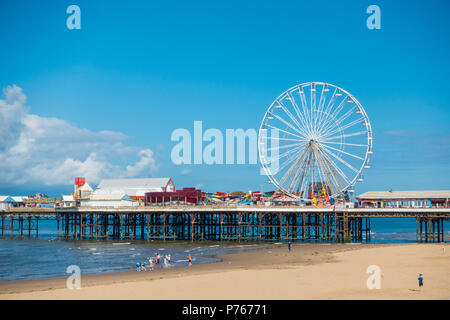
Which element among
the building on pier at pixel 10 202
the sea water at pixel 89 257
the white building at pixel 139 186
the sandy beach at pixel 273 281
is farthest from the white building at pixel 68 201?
the sandy beach at pixel 273 281

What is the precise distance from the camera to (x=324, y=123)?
56.0 m

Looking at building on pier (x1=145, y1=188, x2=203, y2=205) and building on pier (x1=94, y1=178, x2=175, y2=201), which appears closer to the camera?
building on pier (x1=145, y1=188, x2=203, y2=205)

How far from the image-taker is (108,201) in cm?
6706

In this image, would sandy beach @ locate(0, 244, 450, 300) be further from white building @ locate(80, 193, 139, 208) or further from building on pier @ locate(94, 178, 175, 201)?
building on pier @ locate(94, 178, 175, 201)

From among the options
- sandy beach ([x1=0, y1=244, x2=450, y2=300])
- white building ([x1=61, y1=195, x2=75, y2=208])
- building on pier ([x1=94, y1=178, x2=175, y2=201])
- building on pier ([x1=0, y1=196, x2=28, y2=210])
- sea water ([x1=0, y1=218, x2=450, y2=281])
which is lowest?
sea water ([x1=0, y1=218, x2=450, y2=281])

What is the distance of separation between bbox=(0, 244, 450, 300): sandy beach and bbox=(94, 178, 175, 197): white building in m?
46.5

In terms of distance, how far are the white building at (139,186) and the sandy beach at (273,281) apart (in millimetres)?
46546

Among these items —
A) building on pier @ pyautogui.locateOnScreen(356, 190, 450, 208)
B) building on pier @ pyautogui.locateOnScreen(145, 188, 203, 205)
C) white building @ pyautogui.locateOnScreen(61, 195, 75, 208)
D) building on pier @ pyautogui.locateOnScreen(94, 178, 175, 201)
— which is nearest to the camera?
building on pier @ pyautogui.locateOnScreen(356, 190, 450, 208)

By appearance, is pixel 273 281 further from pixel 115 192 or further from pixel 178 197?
pixel 115 192

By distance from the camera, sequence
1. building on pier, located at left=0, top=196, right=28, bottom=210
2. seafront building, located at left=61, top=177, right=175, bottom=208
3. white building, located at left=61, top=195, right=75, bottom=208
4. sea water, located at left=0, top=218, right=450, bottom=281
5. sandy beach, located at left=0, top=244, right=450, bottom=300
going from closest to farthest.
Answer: sandy beach, located at left=0, top=244, right=450, bottom=300 → sea water, located at left=0, top=218, right=450, bottom=281 → seafront building, located at left=61, top=177, right=175, bottom=208 → white building, located at left=61, top=195, right=75, bottom=208 → building on pier, located at left=0, top=196, right=28, bottom=210

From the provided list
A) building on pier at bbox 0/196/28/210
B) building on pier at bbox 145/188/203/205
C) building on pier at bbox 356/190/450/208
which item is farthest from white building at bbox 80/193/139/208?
building on pier at bbox 356/190/450/208

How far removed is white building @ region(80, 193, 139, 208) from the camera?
66.8 metres
